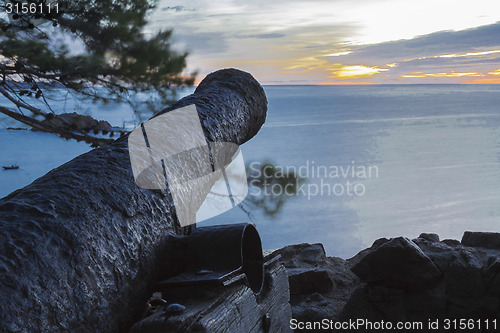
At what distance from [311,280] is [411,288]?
74 centimetres

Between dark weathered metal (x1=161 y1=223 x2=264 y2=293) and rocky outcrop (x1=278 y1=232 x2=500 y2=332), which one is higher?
dark weathered metal (x1=161 y1=223 x2=264 y2=293)

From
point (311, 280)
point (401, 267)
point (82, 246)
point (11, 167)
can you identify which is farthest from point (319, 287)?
point (11, 167)

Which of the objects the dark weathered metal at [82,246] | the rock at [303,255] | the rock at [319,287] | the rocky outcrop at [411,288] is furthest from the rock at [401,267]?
the dark weathered metal at [82,246]

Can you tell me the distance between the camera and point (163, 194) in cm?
201

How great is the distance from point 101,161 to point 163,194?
26 cm

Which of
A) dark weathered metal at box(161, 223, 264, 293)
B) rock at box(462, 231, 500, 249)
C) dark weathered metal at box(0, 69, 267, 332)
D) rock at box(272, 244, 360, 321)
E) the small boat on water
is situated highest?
dark weathered metal at box(0, 69, 267, 332)

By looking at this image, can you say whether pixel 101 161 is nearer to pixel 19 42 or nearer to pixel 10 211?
pixel 10 211

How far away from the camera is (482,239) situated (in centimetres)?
409

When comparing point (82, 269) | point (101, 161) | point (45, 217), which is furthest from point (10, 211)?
point (101, 161)

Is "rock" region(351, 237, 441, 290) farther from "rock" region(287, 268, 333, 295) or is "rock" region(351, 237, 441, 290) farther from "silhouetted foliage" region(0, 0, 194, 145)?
"silhouetted foliage" region(0, 0, 194, 145)

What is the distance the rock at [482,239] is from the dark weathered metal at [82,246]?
9.55ft

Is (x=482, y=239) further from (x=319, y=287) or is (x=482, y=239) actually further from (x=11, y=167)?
(x=11, y=167)

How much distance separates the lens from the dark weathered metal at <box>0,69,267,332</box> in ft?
4.22

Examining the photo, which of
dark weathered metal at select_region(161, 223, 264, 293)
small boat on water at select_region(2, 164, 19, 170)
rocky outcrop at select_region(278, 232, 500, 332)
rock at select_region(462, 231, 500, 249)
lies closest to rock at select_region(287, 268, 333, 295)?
rocky outcrop at select_region(278, 232, 500, 332)
